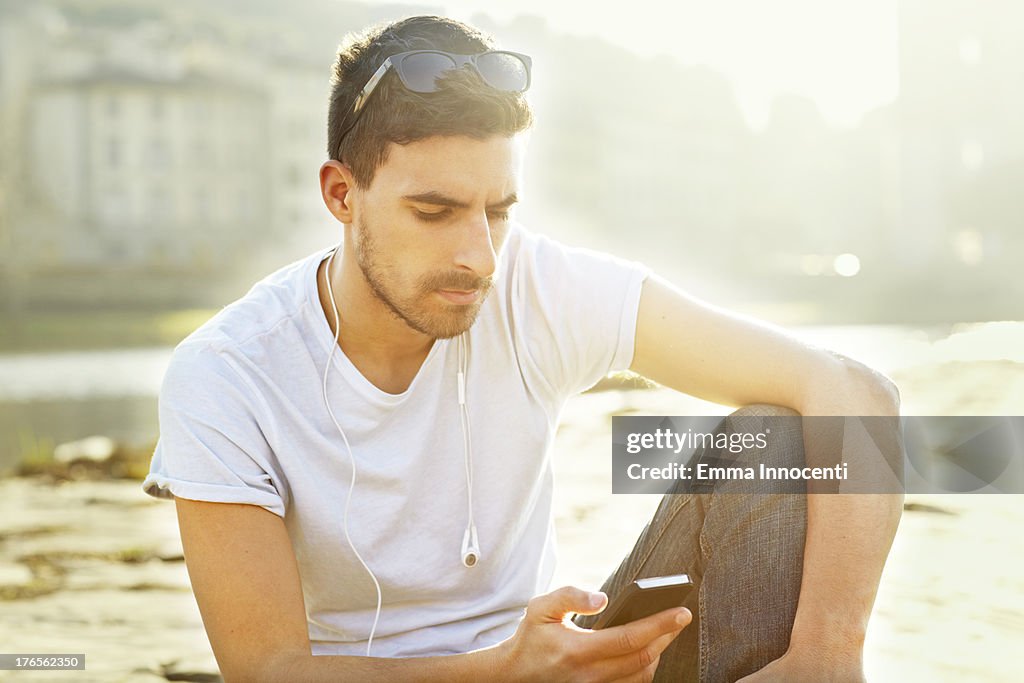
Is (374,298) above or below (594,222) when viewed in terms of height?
below

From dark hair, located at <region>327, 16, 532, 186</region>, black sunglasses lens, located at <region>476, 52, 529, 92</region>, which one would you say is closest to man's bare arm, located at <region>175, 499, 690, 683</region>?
dark hair, located at <region>327, 16, 532, 186</region>

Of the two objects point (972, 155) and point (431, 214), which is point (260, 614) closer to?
point (431, 214)

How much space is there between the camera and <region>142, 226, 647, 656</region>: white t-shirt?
152cm

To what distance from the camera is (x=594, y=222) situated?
6247cm

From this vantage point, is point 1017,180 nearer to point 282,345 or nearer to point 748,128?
point 748,128

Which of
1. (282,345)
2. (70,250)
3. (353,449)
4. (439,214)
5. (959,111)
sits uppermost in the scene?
(959,111)

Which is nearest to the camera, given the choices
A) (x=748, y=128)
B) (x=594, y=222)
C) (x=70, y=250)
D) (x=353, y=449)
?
(x=353, y=449)

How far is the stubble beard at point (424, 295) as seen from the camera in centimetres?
166

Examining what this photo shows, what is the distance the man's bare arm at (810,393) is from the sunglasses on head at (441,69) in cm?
43

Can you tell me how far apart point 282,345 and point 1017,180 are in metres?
41.8

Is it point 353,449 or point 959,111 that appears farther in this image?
point 959,111

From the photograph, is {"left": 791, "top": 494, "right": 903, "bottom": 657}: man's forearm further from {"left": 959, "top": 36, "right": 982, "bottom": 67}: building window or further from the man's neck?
{"left": 959, "top": 36, "right": 982, "bottom": 67}: building window

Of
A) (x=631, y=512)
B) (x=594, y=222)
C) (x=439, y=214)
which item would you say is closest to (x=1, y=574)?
(x=631, y=512)

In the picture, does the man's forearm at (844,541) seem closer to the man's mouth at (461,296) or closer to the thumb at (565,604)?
the thumb at (565,604)
